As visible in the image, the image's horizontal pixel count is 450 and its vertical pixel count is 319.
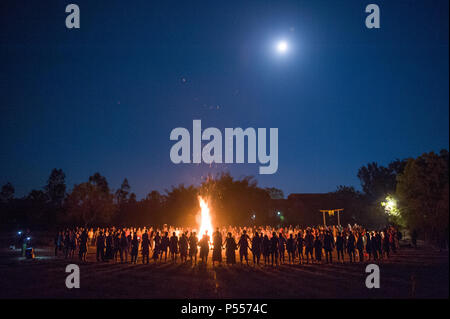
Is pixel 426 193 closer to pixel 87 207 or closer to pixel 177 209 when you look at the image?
pixel 177 209

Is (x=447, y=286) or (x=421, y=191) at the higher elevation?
(x=421, y=191)

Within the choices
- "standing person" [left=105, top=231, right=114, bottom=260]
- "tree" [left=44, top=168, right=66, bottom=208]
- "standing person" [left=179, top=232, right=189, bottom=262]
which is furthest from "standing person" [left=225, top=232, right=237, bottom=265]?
"tree" [left=44, top=168, right=66, bottom=208]

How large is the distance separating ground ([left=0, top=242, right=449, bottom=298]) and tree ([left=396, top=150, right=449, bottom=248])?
55.0ft

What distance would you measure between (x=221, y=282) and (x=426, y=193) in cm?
2909

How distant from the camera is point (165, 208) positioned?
194ft

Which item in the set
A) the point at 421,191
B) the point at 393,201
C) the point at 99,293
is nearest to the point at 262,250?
the point at 99,293

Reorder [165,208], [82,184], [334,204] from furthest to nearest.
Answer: [334,204] < [165,208] < [82,184]

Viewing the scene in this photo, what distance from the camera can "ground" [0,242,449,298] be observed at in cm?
1043

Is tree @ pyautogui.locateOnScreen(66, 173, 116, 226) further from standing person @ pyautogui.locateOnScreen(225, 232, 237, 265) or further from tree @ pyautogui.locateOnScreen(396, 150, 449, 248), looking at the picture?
tree @ pyautogui.locateOnScreen(396, 150, 449, 248)

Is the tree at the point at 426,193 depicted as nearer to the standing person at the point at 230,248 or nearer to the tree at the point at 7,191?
the standing person at the point at 230,248

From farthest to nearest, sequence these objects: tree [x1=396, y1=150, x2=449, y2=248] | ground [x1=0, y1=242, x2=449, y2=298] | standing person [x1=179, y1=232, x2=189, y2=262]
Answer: tree [x1=396, y1=150, x2=449, y2=248] < standing person [x1=179, y1=232, x2=189, y2=262] < ground [x1=0, y1=242, x2=449, y2=298]

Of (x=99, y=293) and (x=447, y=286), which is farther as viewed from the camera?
(x=447, y=286)
